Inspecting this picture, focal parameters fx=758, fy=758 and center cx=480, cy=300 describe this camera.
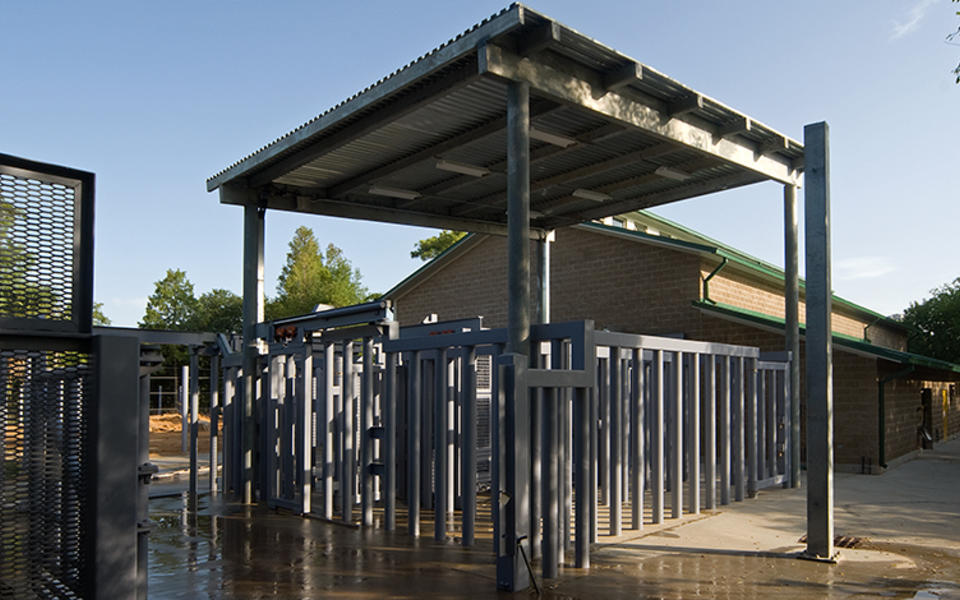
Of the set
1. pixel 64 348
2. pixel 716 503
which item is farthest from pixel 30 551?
pixel 716 503

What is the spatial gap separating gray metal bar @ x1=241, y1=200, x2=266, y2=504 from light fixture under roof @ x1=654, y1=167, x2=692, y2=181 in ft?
20.7

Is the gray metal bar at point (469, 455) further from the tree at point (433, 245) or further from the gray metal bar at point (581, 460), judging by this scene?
the tree at point (433, 245)

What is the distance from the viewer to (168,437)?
26.5m

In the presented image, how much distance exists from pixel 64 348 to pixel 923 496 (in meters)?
12.2

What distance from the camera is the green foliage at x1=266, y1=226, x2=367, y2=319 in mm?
49812

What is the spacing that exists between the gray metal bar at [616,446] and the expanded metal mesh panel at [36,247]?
5.85 meters

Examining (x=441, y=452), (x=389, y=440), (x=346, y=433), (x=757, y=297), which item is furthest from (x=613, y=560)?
(x=757, y=297)

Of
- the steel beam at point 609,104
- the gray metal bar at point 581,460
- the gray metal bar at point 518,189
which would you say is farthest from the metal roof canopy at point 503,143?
the gray metal bar at point 581,460

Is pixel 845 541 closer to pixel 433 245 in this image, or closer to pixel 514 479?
pixel 514 479

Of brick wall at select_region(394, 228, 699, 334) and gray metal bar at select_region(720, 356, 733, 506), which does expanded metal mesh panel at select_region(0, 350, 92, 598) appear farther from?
brick wall at select_region(394, 228, 699, 334)

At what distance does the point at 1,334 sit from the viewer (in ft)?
11.6

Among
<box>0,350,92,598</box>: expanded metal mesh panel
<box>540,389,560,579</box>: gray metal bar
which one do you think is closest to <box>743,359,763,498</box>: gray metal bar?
<box>540,389,560,579</box>: gray metal bar

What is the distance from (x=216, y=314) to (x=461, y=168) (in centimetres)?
4480

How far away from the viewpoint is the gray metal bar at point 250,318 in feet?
37.5
